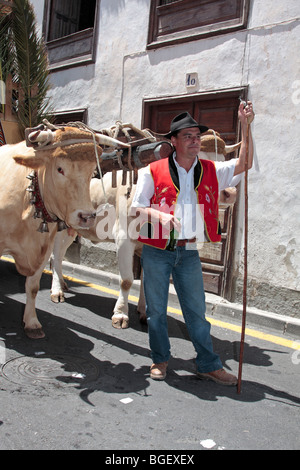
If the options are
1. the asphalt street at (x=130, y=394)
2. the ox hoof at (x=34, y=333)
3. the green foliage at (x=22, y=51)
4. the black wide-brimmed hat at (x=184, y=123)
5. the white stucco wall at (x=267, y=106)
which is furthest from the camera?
the green foliage at (x=22, y=51)

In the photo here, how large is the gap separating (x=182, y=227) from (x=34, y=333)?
2.09m

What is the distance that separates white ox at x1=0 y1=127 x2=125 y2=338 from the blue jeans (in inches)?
26.7

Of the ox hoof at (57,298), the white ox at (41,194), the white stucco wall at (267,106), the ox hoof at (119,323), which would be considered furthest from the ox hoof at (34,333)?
the white stucco wall at (267,106)

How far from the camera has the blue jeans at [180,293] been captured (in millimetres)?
3617

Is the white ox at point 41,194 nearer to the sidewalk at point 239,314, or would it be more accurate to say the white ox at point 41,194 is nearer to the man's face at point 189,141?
the man's face at point 189,141

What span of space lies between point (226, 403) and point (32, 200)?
7.98 feet

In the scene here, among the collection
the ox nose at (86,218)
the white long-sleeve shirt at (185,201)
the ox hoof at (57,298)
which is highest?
the white long-sleeve shirt at (185,201)

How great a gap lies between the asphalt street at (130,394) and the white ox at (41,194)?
0.66 meters

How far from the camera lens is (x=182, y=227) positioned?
3.53 m

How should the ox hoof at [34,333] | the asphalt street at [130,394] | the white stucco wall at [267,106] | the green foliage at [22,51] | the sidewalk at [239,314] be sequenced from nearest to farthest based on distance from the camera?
the asphalt street at [130,394] < the ox hoof at [34,333] < the sidewalk at [239,314] < the white stucco wall at [267,106] < the green foliage at [22,51]

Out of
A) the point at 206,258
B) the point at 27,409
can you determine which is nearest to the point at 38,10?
the point at 206,258

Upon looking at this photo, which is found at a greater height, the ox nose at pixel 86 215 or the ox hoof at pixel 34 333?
the ox nose at pixel 86 215

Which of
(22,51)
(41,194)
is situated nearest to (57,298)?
(41,194)

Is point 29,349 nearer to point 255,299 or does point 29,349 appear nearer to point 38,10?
point 255,299
